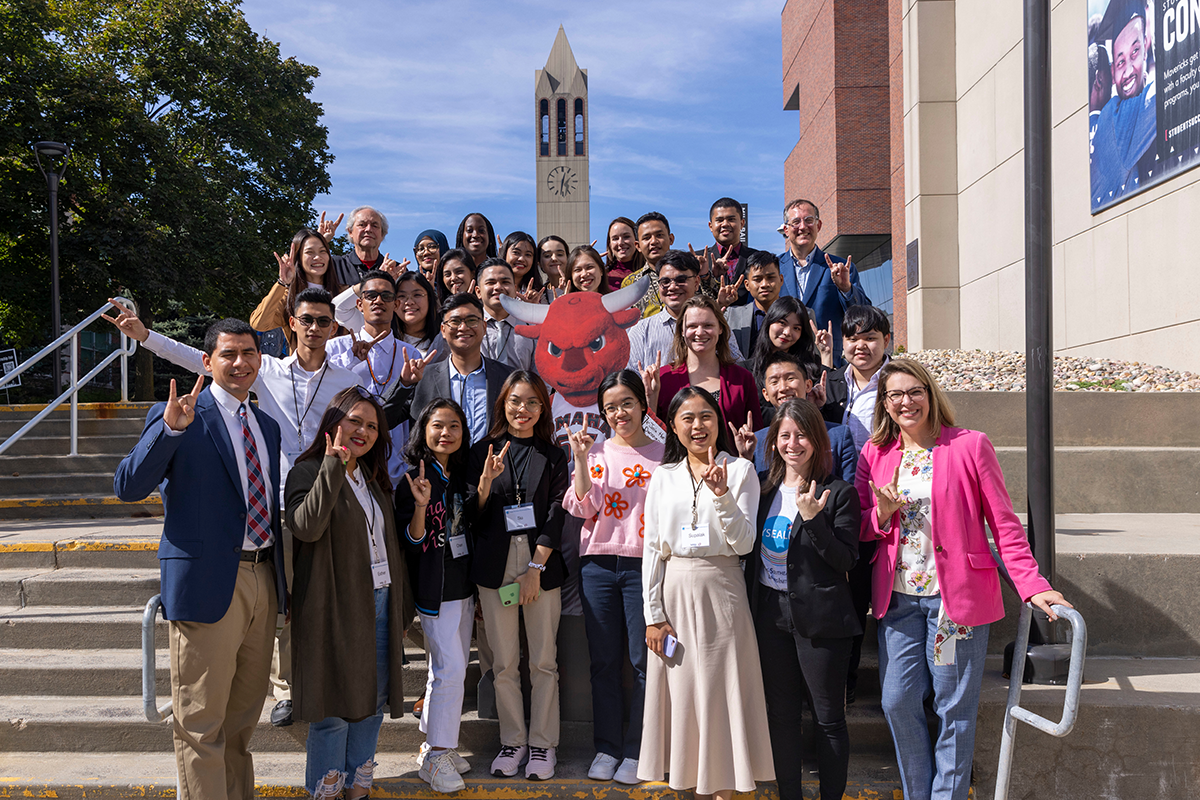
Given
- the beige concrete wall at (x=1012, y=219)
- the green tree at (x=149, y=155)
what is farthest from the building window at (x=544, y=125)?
the beige concrete wall at (x=1012, y=219)

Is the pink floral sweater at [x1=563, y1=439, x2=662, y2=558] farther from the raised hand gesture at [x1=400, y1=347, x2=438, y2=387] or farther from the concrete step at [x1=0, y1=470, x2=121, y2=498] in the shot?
the concrete step at [x1=0, y1=470, x2=121, y2=498]

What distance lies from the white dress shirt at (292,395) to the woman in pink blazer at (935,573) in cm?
275

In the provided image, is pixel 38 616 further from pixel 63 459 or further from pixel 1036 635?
pixel 1036 635

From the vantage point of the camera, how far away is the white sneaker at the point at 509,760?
3789 millimetres

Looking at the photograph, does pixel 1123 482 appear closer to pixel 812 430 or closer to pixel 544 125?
pixel 812 430

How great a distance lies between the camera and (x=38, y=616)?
4902mm

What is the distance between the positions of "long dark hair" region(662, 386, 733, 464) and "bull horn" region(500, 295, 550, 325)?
3.68ft

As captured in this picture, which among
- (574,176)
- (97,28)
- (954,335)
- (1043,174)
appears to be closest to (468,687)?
(1043,174)

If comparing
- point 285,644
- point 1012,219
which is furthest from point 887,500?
point 1012,219

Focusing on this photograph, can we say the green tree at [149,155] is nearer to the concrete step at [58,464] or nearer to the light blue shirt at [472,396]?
the concrete step at [58,464]

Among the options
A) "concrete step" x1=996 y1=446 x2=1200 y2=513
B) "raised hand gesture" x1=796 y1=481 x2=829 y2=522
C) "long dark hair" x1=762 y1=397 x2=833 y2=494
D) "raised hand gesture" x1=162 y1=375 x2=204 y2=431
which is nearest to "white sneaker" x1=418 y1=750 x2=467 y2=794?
"raised hand gesture" x1=162 y1=375 x2=204 y2=431

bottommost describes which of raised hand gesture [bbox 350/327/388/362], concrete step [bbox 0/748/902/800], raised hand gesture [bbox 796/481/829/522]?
concrete step [bbox 0/748/902/800]

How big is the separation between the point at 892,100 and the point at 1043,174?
1903cm

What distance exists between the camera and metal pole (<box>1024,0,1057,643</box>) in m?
3.94
